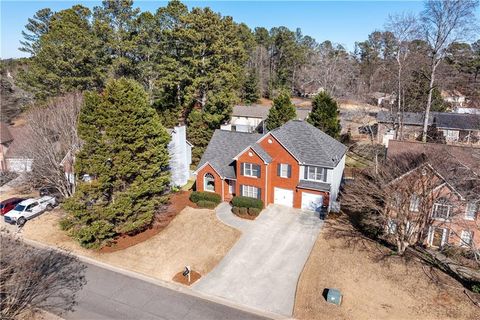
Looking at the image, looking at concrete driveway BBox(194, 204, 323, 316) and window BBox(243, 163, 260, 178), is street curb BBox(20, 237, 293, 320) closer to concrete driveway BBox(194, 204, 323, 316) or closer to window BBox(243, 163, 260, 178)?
concrete driveway BBox(194, 204, 323, 316)

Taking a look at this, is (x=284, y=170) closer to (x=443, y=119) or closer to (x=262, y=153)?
(x=262, y=153)

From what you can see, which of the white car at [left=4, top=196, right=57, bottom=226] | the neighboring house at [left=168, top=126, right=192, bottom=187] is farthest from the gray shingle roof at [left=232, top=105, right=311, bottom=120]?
the white car at [left=4, top=196, right=57, bottom=226]

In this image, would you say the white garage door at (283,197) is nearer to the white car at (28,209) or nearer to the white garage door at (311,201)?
the white garage door at (311,201)

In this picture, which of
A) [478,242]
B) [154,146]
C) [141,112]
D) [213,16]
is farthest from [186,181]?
[478,242]

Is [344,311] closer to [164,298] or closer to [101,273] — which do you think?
[164,298]

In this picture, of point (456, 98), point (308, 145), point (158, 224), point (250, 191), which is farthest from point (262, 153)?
point (456, 98)
